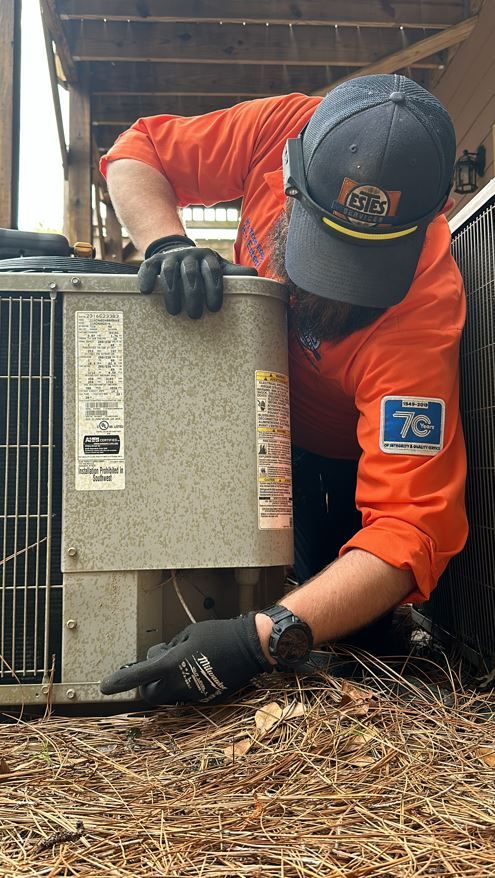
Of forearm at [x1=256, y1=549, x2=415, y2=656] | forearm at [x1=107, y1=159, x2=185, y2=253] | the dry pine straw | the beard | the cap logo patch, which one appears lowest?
the dry pine straw

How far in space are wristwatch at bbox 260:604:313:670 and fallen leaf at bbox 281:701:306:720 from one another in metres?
0.07

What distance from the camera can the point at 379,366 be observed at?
157cm

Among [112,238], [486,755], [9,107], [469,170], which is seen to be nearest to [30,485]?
[486,755]

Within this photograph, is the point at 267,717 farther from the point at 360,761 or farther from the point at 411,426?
the point at 411,426

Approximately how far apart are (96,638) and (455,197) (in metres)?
4.57

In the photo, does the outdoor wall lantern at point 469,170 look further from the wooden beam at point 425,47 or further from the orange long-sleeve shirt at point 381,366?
the orange long-sleeve shirt at point 381,366

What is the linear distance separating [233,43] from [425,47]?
3.95ft

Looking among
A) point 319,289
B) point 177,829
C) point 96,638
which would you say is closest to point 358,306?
point 319,289

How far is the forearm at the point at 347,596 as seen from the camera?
4.57 ft

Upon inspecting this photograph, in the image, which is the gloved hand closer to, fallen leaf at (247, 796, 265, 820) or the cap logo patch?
fallen leaf at (247, 796, 265, 820)

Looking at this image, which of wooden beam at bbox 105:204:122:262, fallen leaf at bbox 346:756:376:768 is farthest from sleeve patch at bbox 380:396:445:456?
wooden beam at bbox 105:204:122:262

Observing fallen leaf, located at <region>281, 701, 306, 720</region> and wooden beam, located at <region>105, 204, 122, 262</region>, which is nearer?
fallen leaf, located at <region>281, 701, 306, 720</region>

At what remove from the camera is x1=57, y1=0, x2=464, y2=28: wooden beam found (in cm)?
455

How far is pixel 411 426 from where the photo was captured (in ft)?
4.93
